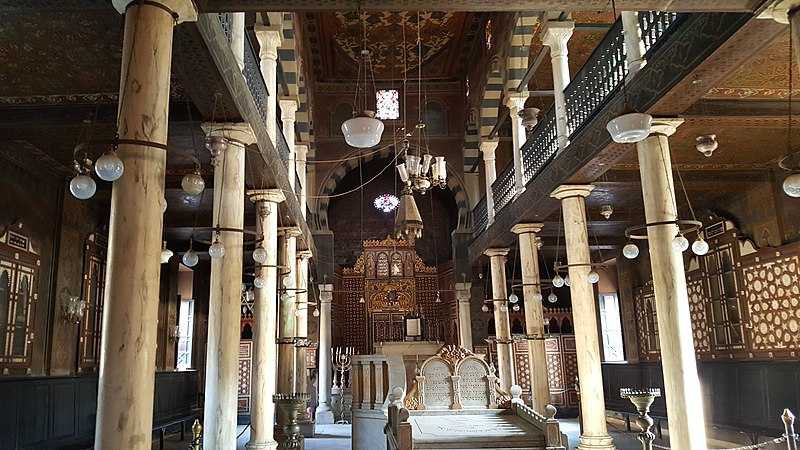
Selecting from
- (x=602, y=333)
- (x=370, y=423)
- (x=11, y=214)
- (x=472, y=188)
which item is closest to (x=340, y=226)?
(x=472, y=188)

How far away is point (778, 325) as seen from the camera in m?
10.4

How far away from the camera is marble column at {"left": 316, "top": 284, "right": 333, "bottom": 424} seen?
1662 cm

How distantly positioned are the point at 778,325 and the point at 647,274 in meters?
5.29

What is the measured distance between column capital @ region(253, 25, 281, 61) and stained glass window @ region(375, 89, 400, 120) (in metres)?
8.92

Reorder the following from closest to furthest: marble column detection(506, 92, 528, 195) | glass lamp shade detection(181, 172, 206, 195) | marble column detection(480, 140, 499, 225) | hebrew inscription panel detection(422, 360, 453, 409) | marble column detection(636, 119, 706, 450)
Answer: glass lamp shade detection(181, 172, 206, 195), marble column detection(636, 119, 706, 450), hebrew inscription panel detection(422, 360, 453, 409), marble column detection(506, 92, 528, 195), marble column detection(480, 140, 499, 225)

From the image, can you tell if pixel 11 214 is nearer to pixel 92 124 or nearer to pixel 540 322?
pixel 92 124

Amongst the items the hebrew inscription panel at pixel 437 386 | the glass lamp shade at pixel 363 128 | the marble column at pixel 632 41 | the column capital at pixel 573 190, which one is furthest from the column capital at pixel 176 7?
the column capital at pixel 573 190

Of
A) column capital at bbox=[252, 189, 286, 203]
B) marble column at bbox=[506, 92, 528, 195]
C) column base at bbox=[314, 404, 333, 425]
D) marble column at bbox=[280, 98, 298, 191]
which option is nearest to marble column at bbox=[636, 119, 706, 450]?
marble column at bbox=[506, 92, 528, 195]

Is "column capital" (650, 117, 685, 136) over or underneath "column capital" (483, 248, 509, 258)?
over

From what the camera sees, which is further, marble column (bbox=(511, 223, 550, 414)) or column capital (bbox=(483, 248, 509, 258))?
column capital (bbox=(483, 248, 509, 258))

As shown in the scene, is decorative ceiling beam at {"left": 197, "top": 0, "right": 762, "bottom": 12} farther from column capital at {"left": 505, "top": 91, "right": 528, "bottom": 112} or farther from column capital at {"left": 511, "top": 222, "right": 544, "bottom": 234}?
column capital at {"left": 505, "top": 91, "right": 528, "bottom": 112}

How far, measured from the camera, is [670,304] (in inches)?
260

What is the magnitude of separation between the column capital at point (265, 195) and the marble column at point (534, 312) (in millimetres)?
5173

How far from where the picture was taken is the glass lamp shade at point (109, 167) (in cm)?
355
